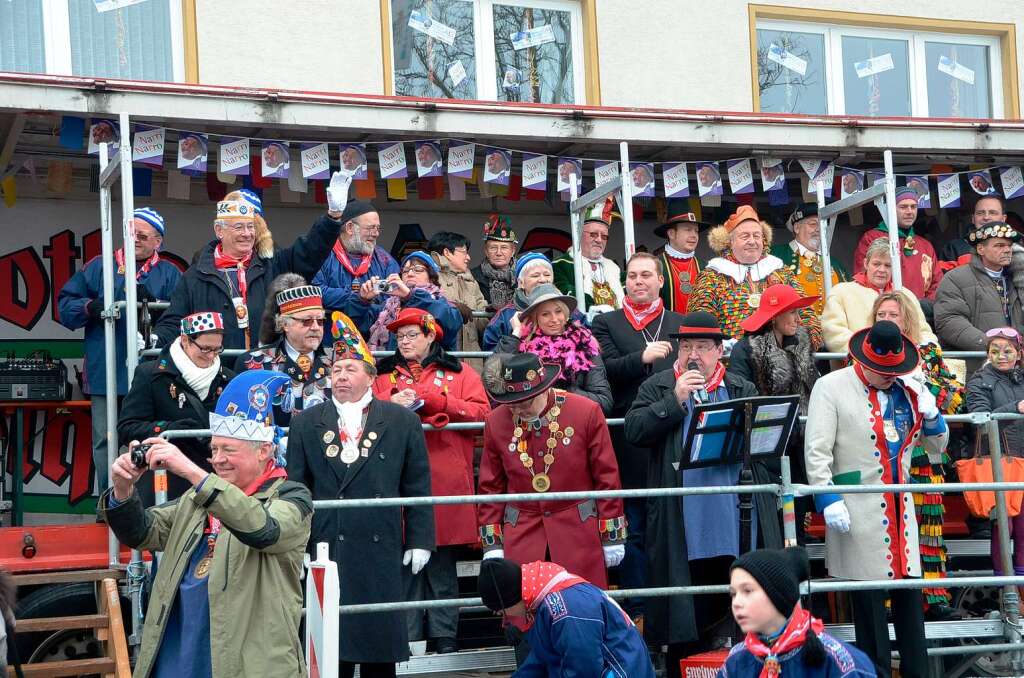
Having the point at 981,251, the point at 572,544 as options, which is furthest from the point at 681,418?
the point at 981,251

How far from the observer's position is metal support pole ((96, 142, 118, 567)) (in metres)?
7.62

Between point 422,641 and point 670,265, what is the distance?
359 cm

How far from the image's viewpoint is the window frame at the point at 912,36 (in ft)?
43.6

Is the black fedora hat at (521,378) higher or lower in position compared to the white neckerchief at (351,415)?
higher

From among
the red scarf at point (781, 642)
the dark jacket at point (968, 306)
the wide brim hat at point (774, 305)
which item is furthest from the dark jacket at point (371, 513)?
the dark jacket at point (968, 306)

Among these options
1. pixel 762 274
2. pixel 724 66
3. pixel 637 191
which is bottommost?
pixel 762 274

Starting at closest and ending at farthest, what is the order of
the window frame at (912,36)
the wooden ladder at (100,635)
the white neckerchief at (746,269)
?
the wooden ladder at (100,635), the white neckerchief at (746,269), the window frame at (912,36)

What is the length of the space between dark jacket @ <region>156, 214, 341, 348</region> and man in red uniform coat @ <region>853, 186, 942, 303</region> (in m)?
4.24

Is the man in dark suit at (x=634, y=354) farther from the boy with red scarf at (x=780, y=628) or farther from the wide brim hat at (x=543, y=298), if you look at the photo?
the boy with red scarf at (x=780, y=628)

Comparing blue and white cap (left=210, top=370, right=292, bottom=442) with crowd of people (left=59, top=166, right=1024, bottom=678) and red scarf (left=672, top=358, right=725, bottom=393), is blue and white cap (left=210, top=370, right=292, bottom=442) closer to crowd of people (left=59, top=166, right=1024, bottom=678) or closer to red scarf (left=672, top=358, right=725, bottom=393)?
crowd of people (left=59, top=166, right=1024, bottom=678)

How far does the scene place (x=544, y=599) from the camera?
18.6 ft

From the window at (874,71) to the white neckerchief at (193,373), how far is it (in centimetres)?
757

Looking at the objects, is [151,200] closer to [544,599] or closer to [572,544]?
[572,544]

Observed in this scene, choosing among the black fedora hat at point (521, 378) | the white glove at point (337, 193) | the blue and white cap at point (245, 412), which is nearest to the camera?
the blue and white cap at point (245, 412)
